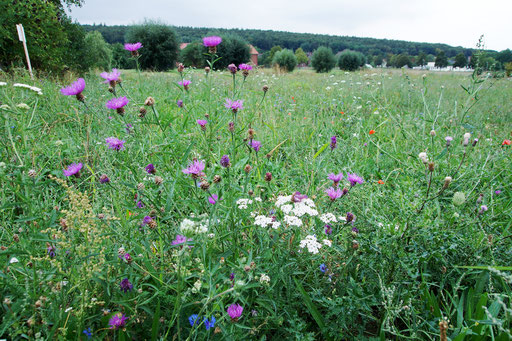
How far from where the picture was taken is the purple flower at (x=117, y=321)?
32.2 inches

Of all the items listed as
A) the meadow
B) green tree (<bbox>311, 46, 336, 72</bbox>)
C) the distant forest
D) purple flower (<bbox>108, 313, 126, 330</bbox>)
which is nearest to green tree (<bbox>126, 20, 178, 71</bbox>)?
green tree (<bbox>311, 46, 336, 72</bbox>)

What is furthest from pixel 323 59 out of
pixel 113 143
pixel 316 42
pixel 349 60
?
pixel 316 42

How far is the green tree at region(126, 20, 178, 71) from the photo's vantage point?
24.1 m

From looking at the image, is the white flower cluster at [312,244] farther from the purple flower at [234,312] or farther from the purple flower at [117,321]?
the purple flower at [117,321]

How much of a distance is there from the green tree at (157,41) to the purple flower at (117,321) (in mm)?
25861

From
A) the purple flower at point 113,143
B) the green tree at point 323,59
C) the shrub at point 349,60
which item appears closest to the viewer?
→ the purple flower at point 113,143

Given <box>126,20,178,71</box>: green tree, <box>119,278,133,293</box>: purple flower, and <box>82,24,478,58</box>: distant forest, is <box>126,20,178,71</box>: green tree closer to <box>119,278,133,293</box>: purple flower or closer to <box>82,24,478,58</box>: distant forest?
<box>119,278,133,293</box>: purple flower

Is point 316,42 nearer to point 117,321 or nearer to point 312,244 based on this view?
point 312,244

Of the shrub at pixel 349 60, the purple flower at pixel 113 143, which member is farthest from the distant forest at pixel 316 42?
the purple flower at pixel 113 143

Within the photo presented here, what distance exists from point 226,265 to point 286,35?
316ft

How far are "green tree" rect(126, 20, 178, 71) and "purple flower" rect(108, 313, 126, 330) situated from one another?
2586 centimetres

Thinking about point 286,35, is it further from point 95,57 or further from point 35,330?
point 35,330

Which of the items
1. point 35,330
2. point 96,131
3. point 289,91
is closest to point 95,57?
point 289,91

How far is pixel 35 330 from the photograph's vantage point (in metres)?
0.83
